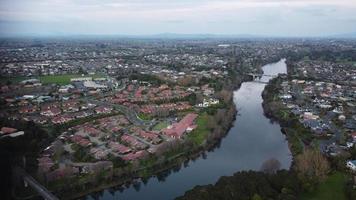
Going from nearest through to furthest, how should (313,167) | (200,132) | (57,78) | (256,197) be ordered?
(256,197) < (313,167) < (200,132) < (57,78)

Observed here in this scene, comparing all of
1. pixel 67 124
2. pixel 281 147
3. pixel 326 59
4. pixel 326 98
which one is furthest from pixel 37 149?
pixel 326 59

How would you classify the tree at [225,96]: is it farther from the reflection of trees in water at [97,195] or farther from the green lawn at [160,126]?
the reflection of trees in water at [97,195]

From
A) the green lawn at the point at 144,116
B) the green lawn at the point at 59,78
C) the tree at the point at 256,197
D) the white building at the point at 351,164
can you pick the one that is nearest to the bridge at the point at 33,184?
the tree at the point at 256,197

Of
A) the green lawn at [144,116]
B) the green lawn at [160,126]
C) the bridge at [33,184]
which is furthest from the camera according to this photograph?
the green lawn at [144,116]

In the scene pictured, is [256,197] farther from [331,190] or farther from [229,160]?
[229,160]

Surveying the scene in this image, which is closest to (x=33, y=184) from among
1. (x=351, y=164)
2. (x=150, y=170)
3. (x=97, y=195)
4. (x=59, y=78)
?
(x=97, y=195)

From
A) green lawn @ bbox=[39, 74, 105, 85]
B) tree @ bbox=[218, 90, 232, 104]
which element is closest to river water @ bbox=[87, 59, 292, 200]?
tree @ bbox=[218, 90, 232, 104]
